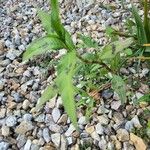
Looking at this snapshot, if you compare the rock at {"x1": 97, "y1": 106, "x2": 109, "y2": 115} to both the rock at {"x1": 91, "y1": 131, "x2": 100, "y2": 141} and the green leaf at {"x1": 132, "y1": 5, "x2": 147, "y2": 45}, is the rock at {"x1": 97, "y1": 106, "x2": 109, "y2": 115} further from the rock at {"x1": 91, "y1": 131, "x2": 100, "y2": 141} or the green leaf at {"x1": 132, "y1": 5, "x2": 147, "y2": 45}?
the green leaf at {"x1": 132, "y1": 5, "x2": 147, "y2": 45}

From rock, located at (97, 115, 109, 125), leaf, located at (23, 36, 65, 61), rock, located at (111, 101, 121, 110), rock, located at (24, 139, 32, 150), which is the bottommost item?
rock, located at (97, 115, 109, 125)

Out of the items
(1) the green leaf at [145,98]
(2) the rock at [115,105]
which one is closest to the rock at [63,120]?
(2) the rock at [115,105]

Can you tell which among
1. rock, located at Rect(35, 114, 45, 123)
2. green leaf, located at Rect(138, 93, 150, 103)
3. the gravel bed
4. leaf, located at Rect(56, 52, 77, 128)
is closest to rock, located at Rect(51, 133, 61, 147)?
the gravel bed

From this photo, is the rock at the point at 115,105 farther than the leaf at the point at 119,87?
Yes

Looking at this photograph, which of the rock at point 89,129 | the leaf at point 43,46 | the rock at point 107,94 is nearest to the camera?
the leaf at point 43,46

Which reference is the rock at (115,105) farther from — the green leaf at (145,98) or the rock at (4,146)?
the rock at (4,146)

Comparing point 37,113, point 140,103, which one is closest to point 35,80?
point 37,113

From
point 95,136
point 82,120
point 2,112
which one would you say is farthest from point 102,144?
point 2,112
